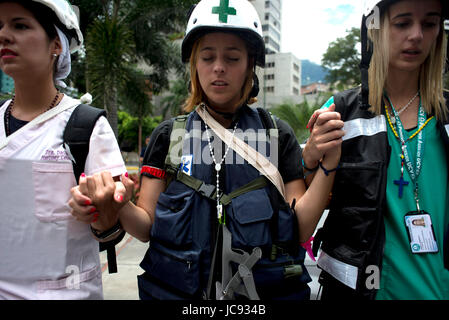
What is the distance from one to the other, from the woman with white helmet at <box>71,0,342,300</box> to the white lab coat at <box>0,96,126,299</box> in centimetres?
24

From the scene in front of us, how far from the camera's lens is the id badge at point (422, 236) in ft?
4.42

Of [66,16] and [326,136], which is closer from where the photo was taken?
[326,136]

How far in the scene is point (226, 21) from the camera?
4.83ft

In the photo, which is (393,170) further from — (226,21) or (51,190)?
(51,190)

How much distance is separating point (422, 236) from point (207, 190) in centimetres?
89

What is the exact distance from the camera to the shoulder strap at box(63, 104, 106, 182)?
1377 millimetres

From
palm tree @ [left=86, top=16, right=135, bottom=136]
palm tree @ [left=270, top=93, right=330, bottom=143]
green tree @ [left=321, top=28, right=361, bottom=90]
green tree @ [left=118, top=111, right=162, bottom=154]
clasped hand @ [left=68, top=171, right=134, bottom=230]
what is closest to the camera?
clasped hand @ [left=68, top=171, right=134, bottom=230]

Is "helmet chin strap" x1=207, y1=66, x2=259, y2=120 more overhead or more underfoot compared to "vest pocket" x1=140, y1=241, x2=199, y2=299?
more overhead

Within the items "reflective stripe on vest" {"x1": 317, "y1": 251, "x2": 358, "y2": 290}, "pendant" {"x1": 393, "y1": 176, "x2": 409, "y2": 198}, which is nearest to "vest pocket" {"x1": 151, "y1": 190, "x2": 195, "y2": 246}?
"reflective stripe on vest" {"x1": 317, "y1": 251, "x2": 358, "y2": 290}

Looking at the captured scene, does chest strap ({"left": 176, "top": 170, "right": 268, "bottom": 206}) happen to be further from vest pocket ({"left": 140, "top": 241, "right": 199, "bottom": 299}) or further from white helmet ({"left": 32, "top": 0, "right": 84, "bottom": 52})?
white helmet ({"left": 32, "top": 0, "right": 84, "bottom": 52})

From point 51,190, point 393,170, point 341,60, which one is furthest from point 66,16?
point 341,60

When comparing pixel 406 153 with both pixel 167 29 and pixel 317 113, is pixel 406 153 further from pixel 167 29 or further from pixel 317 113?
pixel 167 29

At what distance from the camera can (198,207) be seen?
1.40 m
